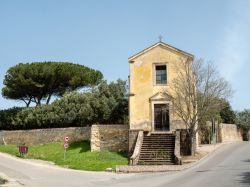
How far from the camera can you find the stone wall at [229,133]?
1710 inches

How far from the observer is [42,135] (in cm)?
4353

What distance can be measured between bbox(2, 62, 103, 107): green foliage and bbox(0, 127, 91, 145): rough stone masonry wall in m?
7.20

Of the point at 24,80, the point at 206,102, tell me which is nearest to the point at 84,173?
the point at 206,102

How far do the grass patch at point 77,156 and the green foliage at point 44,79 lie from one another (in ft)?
36.2

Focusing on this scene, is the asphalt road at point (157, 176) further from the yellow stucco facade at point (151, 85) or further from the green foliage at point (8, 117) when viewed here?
the green foliage at point (8, 117)

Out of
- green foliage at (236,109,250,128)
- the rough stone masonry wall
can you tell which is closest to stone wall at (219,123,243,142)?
green foliage at (236,109,250,128)

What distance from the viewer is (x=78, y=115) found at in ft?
143

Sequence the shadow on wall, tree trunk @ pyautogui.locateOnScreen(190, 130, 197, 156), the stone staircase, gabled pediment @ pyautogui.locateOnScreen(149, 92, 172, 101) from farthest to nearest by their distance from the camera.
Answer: gabled pediment @ pyautogui.locateOnScreen(149, 92, 172, 101)
tree trunk @ pyautogui.locateOnScreen(190, 130, 197, 156)
the stone staircase
the shadow on wall

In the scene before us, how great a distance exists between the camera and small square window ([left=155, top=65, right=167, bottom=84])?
3500 cm

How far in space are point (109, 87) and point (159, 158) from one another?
1475 cm

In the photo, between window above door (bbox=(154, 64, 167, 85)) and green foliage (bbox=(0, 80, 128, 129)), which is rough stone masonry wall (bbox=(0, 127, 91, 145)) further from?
window above door (bbox=(154, 64, 167, 85))

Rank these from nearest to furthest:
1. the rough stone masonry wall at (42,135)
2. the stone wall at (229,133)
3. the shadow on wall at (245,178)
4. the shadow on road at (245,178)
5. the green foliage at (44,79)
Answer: the shadow on wall at (245,178) → the shadow on road at (245,178) → the rough stone masonry wall at (42,135) → the stone wall at (229,133) → the green foliage at (44,79)

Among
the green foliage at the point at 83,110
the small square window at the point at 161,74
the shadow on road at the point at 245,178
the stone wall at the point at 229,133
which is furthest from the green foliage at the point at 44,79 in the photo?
the shadow on road at the point at 245,178

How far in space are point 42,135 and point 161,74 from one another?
1508 cm
